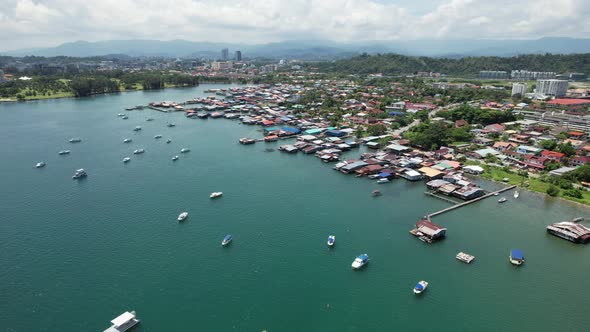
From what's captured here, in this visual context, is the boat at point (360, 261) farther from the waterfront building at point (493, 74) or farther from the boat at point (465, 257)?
the waterfront building at point (493, 74)

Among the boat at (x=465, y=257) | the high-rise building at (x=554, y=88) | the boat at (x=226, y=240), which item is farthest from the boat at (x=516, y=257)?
the high-rise building at (x=554, y=88)

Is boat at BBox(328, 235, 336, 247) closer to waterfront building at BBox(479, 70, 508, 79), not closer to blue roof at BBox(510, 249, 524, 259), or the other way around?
blue roof at BBox(510, 249, 524, 259)

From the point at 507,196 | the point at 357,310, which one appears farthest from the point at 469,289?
the point at 507,196

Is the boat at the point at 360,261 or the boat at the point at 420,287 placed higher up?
the boat at the point at 360,261

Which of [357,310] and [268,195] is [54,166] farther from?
[357,310]

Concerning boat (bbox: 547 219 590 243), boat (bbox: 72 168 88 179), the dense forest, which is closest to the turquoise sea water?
Result: boat (bbox: 547 219 590 243)

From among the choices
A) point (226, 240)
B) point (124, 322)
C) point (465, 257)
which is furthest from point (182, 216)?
point (465, 257)
